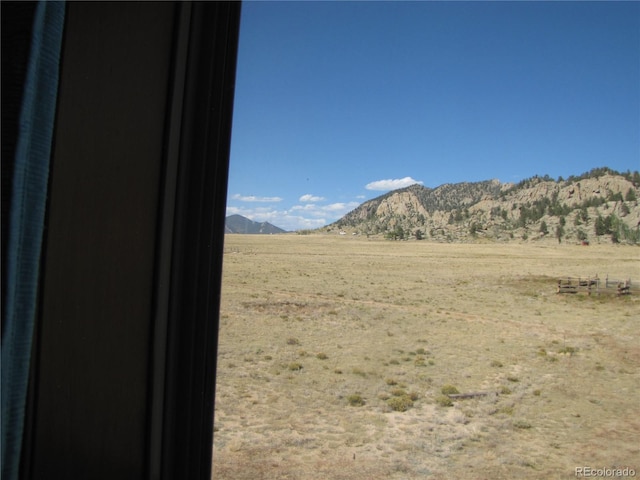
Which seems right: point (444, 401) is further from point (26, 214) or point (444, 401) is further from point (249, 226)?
point (249, 226)

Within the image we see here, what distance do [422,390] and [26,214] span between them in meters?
6.60

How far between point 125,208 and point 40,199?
21cm

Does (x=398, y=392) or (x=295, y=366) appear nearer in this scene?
(x=398, y=392)

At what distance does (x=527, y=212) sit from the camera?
75.7 m

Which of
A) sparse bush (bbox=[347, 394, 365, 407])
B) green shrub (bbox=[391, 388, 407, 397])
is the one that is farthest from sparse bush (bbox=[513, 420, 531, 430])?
sparse bush (bbox=[347, 394, 365, 407])

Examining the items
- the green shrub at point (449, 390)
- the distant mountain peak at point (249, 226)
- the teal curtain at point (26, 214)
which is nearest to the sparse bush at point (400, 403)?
the green shrub at point (449, 390)

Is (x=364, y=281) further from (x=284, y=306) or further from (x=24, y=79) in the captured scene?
(x=24, y=79)

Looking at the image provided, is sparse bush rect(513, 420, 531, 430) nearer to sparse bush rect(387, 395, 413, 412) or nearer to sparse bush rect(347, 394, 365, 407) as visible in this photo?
sparse bush rect(387, 395, 413, 412)

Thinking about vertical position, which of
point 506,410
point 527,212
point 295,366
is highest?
point 527,212

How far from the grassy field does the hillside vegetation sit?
2088 inches

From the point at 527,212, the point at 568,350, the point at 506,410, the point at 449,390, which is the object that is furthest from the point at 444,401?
the point at 527,212

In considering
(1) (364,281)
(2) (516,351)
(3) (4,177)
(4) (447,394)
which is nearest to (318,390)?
(4) (447,394)

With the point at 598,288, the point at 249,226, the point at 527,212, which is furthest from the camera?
the point at 249,226

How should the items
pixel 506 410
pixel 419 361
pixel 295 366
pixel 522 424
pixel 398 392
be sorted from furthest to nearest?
pixel 419 361
pixel 295 366
pixel 398 392
pixel 506 410
pixel 522 424
